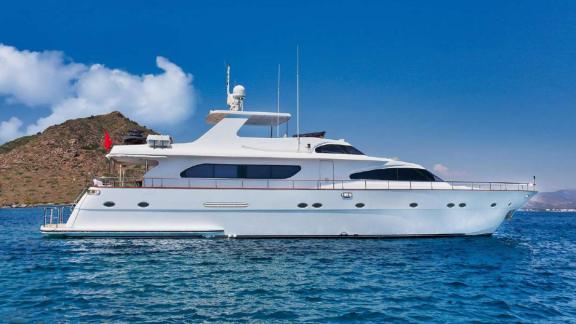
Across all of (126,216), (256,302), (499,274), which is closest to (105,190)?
(126,216)

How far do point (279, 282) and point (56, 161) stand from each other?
312 ft

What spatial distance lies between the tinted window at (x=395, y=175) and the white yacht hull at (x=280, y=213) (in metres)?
0.96

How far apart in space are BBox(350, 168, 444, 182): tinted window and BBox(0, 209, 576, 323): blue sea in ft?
10.8

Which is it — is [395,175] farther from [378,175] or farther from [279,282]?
[279,282]

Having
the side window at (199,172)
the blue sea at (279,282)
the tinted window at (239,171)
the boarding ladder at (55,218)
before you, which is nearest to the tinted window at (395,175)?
the tinted window at (239,171)

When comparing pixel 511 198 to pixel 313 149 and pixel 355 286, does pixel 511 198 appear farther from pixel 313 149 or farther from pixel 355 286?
pixel 355 286

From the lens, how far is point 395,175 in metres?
18.9

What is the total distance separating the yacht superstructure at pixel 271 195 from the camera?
A: 55.5 feet

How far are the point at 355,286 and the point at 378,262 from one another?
10.1ft

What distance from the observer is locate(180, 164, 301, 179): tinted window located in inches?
709

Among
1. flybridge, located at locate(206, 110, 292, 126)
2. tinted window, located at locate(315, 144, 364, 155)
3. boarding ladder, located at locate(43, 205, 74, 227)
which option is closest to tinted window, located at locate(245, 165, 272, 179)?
tinted window, located at locate(315, 144, 364, 155)

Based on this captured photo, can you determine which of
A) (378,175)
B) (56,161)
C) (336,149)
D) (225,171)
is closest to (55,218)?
(225,171)

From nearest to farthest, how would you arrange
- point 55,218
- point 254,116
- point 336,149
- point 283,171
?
point 283,171, point 336,149, point 254,116, point 55,218

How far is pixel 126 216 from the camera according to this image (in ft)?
55.2
